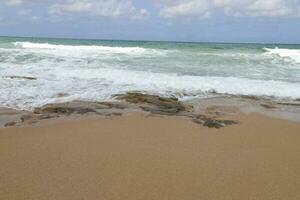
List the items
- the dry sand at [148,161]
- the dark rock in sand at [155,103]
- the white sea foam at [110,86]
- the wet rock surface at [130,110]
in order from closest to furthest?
the dry sand at [148,161] < the wet rock surface at [130,110] < the dark rock in sand at [155,103] < the white sea foam at [110,86]

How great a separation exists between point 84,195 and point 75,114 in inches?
116

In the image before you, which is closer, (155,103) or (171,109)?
(171,109)

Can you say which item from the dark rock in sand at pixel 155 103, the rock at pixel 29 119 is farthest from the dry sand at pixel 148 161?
the dark rock in sand at pixel 155 103

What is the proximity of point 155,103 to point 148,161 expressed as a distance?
320cm

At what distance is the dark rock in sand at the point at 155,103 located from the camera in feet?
20.8

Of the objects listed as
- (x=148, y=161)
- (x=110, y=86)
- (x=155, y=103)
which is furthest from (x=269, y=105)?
(x=148, y=161)

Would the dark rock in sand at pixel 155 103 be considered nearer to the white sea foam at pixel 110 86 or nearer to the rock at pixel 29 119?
the white sea foam at pixel 110 86

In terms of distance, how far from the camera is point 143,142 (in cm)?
439

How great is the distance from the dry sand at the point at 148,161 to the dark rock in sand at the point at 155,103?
1.00 m

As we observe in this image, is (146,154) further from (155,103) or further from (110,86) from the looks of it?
(110,86)

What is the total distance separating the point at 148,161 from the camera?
3.72 m

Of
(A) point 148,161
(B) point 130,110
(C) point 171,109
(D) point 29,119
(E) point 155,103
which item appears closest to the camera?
(A) point 148,161

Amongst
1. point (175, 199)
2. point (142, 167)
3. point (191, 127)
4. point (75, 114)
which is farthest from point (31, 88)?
point (175, 199)

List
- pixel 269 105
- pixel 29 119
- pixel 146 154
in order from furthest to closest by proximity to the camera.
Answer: pixel 269 105, pixel 29 119, pixel 146 154
